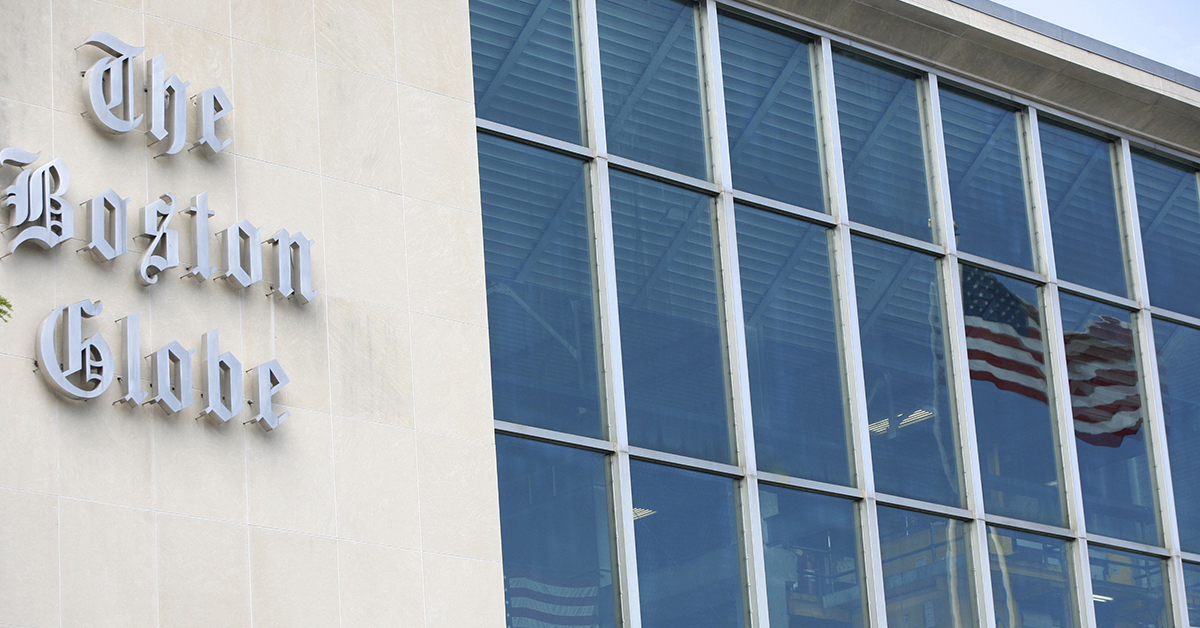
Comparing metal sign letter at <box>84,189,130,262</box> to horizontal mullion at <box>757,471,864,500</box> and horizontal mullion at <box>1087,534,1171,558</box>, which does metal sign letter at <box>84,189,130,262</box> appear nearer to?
horizontal mullion at <box>757,471,864,500</box>

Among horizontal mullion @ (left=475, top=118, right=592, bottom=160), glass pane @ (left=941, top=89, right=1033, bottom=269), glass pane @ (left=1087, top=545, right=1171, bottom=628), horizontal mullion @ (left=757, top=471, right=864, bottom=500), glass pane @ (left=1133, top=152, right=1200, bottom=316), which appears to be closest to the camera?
horizontal mullion @ (left=475, top=118, right=592, bottom=160)

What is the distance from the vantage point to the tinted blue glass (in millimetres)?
12953

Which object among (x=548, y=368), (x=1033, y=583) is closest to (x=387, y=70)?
(x=548, y=368)

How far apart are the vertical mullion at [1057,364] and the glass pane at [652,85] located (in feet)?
13.7

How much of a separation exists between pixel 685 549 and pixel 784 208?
3.41m

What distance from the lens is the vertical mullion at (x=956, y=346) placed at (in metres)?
15.2

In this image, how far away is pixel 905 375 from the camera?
15430 millimetres

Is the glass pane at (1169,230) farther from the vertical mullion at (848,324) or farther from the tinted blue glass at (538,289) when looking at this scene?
the tinted blue glass at (538,289)

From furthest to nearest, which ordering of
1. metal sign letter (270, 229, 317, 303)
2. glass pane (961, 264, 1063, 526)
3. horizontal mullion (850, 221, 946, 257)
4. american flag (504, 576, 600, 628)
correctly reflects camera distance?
1. glass pane (961, 264, 1063, 526)
2. horizontal mullion (850, 221, 946, 257)
3. american flag (504, 576, 600, 628)
4. metal sign letter (270, 229, 317, 303)

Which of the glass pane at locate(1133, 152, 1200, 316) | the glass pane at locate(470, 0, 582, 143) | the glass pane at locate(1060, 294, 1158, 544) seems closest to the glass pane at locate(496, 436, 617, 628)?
the glass pane at locate(470, 0, 582, 143)

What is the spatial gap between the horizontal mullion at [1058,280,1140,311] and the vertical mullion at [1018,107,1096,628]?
172 millimetres

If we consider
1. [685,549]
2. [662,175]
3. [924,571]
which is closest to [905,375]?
[924,571]

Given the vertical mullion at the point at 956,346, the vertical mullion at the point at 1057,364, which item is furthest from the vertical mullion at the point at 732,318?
the vertical mullion at the point at 1057,364

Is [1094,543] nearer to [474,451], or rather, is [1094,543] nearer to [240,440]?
[474,451]
